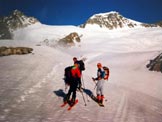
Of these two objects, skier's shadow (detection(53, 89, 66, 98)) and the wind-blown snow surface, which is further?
skier's shadow (detection(53, 89, 66, 98))

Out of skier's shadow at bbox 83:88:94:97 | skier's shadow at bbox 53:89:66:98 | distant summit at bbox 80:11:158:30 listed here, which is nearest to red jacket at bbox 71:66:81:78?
skier's shadow at bbox 53:89:66:98

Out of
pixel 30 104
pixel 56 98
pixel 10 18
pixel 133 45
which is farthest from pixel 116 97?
pixel 10 18

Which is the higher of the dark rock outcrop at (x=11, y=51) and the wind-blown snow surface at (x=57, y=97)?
the dark rock outcrop at (x=11, y=51)

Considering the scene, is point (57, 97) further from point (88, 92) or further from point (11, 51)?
point (11, 51)

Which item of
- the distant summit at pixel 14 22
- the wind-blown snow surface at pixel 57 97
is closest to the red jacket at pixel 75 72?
the wind-blown snow surface at pixel 57 97

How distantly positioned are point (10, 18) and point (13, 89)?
151 meters

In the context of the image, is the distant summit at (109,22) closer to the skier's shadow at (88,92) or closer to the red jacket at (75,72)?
the skier's shadow at (88,92)

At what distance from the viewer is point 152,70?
27.3 metres

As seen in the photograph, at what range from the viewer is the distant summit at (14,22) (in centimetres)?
14100

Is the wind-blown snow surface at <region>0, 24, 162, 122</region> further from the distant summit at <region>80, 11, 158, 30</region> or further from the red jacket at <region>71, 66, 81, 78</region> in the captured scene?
the distant summit at <region>80, 11, 158, 30</region>

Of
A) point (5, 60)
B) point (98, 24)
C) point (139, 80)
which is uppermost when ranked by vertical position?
point (98, 24)

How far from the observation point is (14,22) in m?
150

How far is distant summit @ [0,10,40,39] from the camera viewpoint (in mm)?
141000

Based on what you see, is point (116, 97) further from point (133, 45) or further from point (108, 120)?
point (133, 45)
